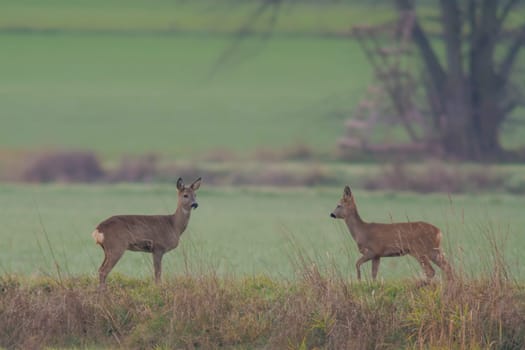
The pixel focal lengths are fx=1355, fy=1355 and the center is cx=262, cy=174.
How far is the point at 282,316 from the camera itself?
12.9 meters

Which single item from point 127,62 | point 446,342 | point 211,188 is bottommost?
point 446,342

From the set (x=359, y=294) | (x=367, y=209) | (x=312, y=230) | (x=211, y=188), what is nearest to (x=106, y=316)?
(x=359, y=294)

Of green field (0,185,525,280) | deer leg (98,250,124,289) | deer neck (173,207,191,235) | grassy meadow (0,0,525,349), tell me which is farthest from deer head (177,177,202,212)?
deer leg (98,250,124,289)

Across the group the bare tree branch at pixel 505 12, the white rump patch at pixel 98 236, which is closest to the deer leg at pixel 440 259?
the white rump patch at pixel 98 236

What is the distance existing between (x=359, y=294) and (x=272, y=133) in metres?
30.2

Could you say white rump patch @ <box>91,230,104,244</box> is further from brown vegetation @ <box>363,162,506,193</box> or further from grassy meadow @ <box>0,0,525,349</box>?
brown vegetation @ <box>363,162,506,193</box>

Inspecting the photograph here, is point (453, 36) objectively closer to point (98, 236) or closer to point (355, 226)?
point (355, 226)

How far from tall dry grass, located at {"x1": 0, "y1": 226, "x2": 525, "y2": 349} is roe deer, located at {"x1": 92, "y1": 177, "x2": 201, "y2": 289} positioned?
0.52m

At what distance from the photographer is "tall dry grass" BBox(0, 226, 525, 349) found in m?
12.8

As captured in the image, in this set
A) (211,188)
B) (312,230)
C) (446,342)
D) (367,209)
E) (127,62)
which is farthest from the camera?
(127,62)

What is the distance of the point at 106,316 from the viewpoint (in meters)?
13.1

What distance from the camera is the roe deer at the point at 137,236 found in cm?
1384

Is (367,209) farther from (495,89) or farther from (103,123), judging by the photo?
(103,123)

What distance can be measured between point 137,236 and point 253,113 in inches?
1295
